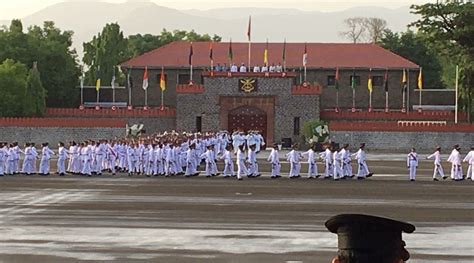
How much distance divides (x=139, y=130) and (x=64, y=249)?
47.4 m

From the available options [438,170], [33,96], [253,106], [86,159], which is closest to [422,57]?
[253,106]

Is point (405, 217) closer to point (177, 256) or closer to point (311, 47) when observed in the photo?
point (177, 256)

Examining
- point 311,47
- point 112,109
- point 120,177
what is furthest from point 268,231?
point 311,47

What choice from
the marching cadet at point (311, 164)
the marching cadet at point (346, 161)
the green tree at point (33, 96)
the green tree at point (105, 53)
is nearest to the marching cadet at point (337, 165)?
the marching cadet at point (346, 161)

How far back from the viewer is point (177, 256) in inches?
600

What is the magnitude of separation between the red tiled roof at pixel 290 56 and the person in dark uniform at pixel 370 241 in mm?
69864

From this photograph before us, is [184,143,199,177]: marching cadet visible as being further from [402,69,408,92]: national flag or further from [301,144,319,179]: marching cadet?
[402,69,408,92]: national flag

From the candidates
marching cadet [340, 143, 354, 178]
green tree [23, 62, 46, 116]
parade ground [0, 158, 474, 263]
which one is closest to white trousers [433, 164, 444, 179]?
parade ground [0, 158, 474, 263]

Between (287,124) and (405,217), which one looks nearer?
(405,217)

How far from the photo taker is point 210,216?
2127 centimetres

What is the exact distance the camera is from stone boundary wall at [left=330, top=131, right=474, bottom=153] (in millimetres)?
60062

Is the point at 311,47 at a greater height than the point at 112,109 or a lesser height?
greater

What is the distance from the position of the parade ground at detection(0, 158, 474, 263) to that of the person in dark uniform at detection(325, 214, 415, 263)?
1032 cm

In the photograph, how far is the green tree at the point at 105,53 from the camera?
3600 inches
